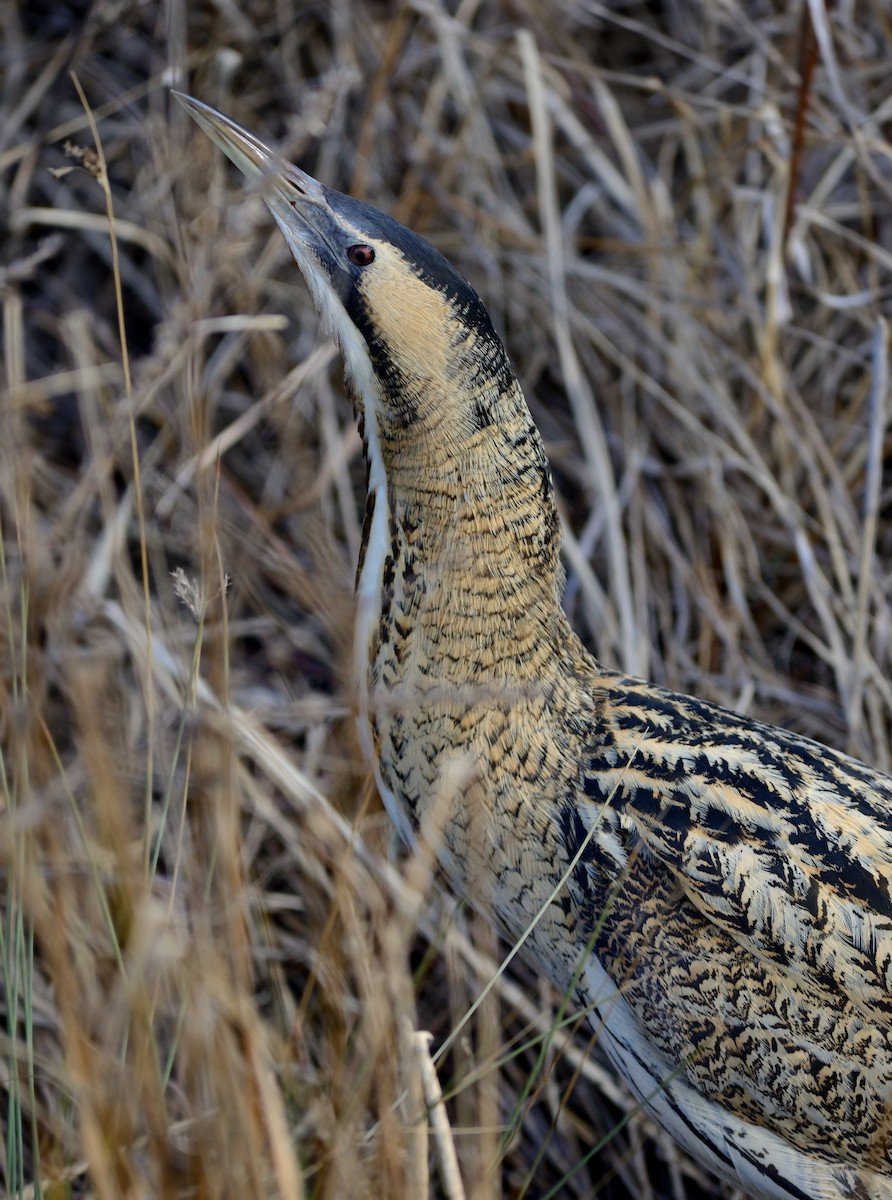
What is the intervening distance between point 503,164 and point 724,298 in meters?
0.46

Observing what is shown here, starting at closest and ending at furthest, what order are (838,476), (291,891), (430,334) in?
1. (430,334)
2. (291,891)
3. (838,476)

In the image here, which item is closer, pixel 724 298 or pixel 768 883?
pixel 768 883

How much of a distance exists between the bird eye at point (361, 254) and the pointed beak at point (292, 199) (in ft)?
0.06

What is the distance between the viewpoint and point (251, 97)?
2447mm

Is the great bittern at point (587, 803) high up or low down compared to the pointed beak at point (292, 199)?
down

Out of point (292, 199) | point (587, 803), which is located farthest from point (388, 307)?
point (587, 803)

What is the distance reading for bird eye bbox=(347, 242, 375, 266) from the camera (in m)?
1.24

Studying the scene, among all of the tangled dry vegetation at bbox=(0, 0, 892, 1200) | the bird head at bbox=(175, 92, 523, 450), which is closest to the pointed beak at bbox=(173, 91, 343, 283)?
the bird head at bbox=(175, 92, 523, 450)

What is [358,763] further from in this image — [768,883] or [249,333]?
[249,333]

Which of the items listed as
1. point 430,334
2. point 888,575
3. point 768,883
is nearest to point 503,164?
point 888,575

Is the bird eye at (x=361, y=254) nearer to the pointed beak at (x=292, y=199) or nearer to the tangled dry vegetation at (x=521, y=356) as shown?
the pointed beak at (x=292, y=199)

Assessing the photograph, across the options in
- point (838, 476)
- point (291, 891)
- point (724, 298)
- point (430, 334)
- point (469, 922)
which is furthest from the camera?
point (724, 298)

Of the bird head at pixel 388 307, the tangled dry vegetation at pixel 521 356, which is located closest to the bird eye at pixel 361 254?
the bird head at pixel 388 307

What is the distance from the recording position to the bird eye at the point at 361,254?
1.24 m
